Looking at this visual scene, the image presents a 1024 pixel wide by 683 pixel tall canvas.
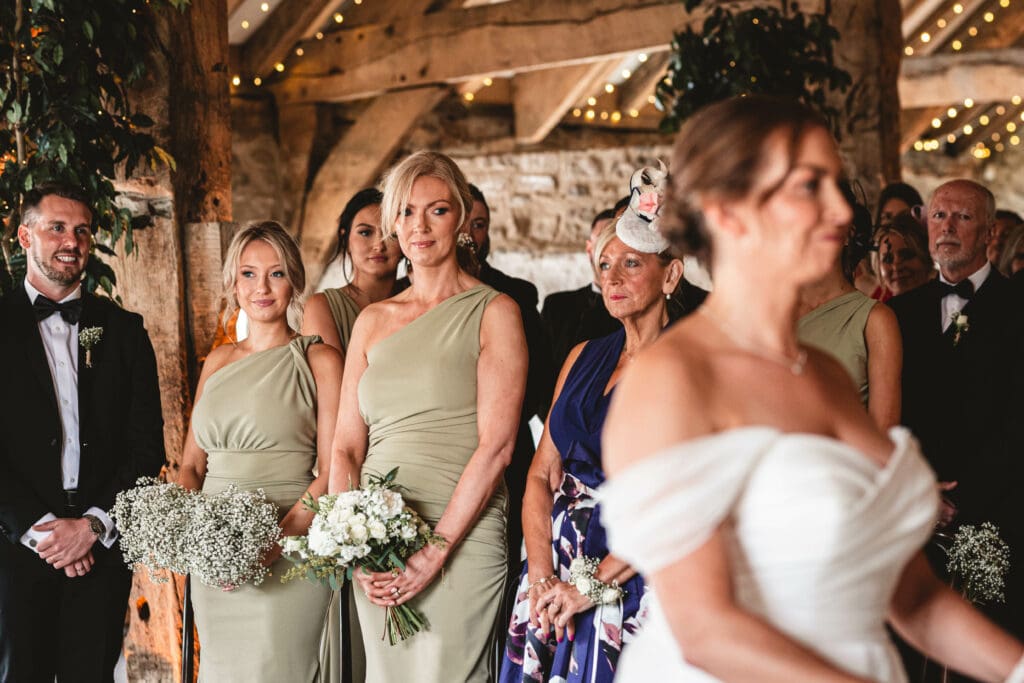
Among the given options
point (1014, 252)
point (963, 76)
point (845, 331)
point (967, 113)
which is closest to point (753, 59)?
point (1014, 252)

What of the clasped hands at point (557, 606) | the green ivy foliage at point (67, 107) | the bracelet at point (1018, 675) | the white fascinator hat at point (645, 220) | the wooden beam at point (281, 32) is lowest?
the clasped hands at point (557, 606)

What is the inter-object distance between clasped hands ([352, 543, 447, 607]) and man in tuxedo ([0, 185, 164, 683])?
945 mm

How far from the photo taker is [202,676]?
317 cm

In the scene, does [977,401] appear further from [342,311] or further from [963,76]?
[963,76]

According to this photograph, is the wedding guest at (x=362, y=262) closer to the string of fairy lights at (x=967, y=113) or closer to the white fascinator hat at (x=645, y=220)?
the white fascinator hat at (x=645, y=220)

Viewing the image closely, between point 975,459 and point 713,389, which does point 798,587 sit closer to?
point 713,389

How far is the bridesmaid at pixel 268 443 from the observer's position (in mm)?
3076

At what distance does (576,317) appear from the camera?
14.5 feet

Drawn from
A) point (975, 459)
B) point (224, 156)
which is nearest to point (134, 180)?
point (224, 156)

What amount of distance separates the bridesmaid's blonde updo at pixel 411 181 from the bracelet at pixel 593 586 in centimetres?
101

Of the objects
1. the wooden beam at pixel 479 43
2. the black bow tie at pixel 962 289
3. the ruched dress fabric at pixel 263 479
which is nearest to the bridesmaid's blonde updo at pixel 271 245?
the ruched dress fabric at pixel 263 479

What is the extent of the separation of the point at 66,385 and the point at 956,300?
2858 mm

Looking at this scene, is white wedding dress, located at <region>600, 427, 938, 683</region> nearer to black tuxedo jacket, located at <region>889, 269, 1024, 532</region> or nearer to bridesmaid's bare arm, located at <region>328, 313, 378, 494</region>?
bridesmaid's bare arm, located at <region>328, 313, 378, 494</region>

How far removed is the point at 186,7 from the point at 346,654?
246 centimetres
